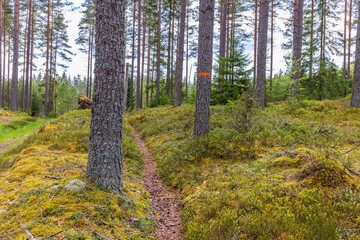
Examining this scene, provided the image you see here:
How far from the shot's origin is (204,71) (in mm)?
7324

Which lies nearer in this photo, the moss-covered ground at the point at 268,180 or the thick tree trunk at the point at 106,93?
the moss-covered ground at the point at 268,180

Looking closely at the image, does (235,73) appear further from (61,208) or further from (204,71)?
(61,208)

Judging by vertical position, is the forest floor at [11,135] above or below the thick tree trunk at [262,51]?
below

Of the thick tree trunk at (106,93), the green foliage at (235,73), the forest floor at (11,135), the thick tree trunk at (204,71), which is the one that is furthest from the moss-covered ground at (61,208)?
the green foliage at (235,73)

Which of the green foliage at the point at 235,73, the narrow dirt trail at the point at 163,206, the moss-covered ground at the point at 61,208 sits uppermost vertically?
the green foliage at the point at 235,73

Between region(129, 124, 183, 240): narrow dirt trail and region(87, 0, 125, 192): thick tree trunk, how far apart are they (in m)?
1.18

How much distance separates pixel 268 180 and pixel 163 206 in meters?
2.35

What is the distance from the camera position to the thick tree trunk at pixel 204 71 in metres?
7.28

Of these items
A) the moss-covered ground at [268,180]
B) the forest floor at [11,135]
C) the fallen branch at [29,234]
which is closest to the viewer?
the fallen branch at [29,234]

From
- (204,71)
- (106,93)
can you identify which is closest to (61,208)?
(106,93)

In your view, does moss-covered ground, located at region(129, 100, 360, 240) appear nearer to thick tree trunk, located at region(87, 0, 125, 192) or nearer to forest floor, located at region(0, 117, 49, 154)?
thick tree trunk, located at region(87, 0, 125, 192)

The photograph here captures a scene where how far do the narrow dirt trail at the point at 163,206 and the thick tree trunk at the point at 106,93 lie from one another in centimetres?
118

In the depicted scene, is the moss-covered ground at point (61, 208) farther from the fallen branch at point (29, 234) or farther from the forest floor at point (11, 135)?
the forest floor at point (11, 135)

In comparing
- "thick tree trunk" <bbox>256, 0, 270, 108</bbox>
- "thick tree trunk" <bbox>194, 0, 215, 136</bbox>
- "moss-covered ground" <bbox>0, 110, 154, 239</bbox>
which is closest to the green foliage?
"thick tree trunk" <bbox>256, 0, 270, 108</bbox>
